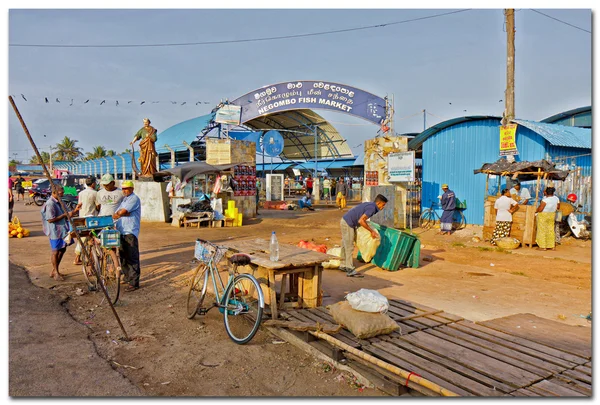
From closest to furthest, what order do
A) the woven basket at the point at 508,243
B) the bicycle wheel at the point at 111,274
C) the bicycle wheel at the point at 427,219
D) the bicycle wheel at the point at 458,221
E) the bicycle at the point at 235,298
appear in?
the bicycle at the point at 235,298
the bicycle wheel at the point at 111,274
the woven basket at the point at 508,243
the bicycle wheel at the point at 458,221
the bicycle wheel at the point at 427,219

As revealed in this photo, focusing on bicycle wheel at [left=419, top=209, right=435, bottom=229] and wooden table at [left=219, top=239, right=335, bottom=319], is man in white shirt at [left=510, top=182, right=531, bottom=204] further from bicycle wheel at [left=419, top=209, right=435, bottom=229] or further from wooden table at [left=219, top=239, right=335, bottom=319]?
wooden table at [left=219, top=239, right=335, bottom=319]

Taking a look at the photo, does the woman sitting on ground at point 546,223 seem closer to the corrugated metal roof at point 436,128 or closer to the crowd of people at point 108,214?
the corrugated metal roof at point 436,128

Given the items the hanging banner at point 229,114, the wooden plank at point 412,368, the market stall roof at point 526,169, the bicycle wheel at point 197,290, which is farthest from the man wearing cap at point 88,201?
the hanging banner at point 229,114

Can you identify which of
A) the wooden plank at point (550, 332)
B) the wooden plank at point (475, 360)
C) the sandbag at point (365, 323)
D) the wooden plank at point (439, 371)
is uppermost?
the sandbag at point (365, 323)

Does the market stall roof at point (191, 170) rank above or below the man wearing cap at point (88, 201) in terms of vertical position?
above

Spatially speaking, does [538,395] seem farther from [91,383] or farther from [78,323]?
[78,323]

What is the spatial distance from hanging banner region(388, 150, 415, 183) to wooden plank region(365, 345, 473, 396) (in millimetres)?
10447

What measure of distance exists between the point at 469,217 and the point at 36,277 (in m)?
12.2

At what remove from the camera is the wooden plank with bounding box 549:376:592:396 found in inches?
129

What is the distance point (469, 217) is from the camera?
14438 mm

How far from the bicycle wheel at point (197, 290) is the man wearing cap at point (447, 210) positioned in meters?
9.80

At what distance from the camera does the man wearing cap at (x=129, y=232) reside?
6.68m

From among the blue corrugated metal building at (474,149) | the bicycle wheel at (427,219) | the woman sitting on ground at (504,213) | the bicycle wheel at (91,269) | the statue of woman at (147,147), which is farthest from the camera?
the statue of woman at (147,147)

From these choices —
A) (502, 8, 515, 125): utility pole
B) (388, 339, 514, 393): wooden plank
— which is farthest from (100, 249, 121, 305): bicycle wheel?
(502, 8, 515, 125): utility pole
